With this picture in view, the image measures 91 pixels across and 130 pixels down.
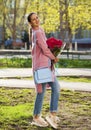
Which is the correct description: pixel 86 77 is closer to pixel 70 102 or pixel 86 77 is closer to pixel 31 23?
pixel 70 102

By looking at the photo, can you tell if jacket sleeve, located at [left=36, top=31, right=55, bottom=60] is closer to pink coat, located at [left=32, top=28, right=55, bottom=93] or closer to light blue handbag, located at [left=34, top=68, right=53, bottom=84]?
pink coat, located at [left=32, top=28, right=55, bottom=93]

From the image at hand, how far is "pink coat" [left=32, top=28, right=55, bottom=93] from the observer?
22.9 feet

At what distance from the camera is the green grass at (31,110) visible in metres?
7.30

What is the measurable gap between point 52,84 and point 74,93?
14.5ft

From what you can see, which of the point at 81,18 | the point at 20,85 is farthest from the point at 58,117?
the point at 81,18

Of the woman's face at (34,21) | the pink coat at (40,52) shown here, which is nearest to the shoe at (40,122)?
the pink coat at (40,52)

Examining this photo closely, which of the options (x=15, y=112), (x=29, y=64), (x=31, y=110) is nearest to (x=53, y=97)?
(x=15, y=112)

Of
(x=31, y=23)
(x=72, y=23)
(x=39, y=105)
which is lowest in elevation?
(x=72, y=23)

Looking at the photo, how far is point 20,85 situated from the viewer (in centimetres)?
1325

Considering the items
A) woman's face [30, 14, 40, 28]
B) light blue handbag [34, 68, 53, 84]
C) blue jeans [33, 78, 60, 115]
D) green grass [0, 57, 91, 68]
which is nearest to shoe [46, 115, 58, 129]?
blue jeans [33, 78, 60, 115]

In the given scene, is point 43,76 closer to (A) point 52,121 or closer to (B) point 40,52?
(B) point 40,52

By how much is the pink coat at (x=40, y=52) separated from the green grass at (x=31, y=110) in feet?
2.51

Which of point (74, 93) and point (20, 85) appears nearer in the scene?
point (74, 93)

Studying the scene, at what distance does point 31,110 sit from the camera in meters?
8.60
